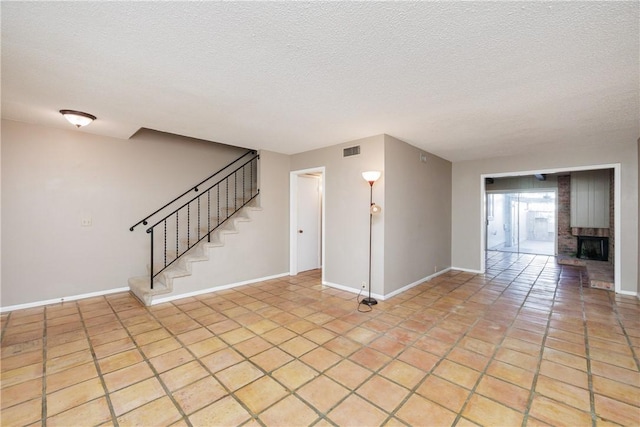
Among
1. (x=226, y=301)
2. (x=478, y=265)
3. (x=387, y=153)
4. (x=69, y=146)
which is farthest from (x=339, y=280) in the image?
(x=69, y=146)

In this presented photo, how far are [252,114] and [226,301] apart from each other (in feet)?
9.06

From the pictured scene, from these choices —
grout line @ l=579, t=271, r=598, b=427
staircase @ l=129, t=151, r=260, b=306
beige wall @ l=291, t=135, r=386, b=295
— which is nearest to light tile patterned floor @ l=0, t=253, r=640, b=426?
grout line @ l=579, t=271, r=598, b=427

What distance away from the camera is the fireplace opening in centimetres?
740

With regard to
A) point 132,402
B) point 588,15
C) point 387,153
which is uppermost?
point 588,15

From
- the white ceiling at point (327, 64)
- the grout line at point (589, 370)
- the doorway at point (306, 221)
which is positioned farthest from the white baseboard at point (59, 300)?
the grout line at point (589, 370)

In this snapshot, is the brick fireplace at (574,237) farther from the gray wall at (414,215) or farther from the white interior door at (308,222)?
the white interior door at (308,222)

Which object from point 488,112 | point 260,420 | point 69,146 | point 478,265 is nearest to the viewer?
point 260,420

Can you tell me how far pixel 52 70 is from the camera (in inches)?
92.9

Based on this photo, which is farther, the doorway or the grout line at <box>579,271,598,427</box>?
the doorway

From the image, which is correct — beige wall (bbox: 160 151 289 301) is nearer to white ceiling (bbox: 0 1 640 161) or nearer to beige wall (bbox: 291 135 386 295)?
beige wall (bbox: 291 135 386 295)

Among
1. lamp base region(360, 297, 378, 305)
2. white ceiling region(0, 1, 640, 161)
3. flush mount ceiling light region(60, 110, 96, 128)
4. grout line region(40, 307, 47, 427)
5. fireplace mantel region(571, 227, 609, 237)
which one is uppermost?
white ceiling region(0, 1, 640, 161)

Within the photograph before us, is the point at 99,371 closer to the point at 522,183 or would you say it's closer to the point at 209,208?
the point at 209,208

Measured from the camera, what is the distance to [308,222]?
611 cm

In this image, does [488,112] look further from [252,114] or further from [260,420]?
[260,420]
